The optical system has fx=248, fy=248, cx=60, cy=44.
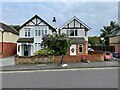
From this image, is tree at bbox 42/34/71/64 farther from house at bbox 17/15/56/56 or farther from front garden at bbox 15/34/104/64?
house at bbox 17/15/56/56

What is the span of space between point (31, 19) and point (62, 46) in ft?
45.8

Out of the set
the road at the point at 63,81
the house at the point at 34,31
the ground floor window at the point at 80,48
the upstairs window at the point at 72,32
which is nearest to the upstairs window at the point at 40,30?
the house at the point at 34,31

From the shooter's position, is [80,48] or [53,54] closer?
[53,54]

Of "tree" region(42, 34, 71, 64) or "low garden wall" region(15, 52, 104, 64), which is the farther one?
"tree" region(42, 34, 71, 64)

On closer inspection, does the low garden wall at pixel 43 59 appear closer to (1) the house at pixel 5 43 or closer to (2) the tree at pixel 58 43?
(2) the tree at pixel 58 43

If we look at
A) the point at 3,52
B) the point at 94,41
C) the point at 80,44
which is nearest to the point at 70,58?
the point at 80,44

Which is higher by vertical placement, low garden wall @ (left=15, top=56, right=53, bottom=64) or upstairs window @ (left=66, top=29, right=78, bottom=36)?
upstairs window @ (left=66, top=29, right=78, bottom=36)

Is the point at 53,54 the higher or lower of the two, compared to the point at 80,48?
lower

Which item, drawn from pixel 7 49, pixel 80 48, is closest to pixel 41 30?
pixel 80 48

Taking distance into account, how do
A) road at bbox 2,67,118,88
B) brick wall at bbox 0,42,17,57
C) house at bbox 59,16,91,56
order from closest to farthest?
road at bbox 2,67,118,88 < brick wall at bbox 0,42,17,57 < house at bbox 59,16,91,56

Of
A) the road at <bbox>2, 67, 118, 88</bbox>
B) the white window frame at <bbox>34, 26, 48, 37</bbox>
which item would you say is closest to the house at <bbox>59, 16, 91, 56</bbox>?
the white window frame at <bbox>34, 26, 48, 37</bbox>

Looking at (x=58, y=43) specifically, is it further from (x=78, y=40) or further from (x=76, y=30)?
(x=76, y=30)

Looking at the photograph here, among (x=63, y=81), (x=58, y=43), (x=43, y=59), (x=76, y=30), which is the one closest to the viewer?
(x=63, y=81)

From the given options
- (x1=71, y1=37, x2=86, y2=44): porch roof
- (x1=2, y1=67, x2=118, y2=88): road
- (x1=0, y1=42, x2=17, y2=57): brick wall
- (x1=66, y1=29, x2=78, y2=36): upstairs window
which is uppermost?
(x1=66, y1=29, x2=78, y2=36): upstairs window
